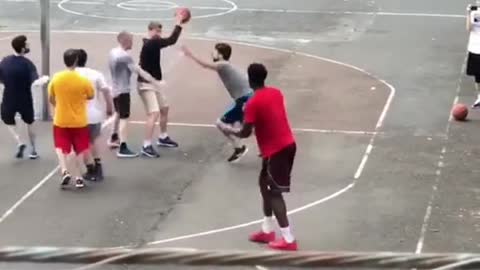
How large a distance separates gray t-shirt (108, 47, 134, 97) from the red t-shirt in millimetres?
3482

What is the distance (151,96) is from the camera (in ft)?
44.7

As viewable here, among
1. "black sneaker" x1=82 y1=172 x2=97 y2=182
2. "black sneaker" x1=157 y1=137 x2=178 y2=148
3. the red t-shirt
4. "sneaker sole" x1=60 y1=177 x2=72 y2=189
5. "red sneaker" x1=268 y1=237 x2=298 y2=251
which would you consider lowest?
"black sneaker" x1=157 y1=137 x2=178 y2=148

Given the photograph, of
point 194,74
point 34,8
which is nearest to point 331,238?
point 194,74

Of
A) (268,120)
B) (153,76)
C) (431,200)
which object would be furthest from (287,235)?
(153,76)

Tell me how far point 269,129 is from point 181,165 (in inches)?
142

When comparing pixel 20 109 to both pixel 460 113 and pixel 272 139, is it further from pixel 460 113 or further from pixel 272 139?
pixel 460 113

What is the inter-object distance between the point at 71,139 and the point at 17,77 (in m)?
1.47

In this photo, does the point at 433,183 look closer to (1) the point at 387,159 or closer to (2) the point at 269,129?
(1) the point at 387,159

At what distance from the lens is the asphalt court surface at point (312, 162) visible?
10766mm

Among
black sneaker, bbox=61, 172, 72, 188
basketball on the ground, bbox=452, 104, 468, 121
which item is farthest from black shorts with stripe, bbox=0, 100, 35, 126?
basketball on the ground, bbox=452, 104, 468, 121

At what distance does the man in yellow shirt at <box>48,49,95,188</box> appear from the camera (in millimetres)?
11750

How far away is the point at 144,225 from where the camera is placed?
430 inches

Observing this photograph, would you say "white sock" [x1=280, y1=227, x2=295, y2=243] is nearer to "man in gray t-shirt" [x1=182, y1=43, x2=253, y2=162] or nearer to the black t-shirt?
"man in gray t-shirt" [x1=182, y1=43, x2=253, y2=162]

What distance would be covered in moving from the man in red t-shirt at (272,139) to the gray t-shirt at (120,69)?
11.1ft
